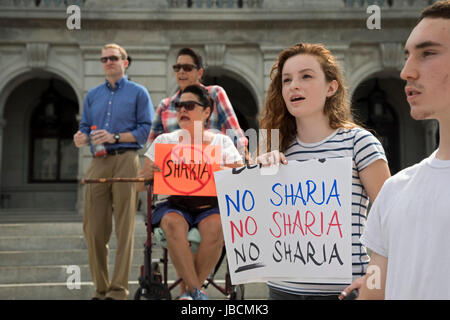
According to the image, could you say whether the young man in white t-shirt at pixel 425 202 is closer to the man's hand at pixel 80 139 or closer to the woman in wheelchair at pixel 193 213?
the woman in wheelchair at pixel 193 213

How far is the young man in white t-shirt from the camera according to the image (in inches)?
43.1

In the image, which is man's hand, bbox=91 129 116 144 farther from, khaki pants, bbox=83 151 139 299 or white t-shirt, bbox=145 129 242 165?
white t-shirt, bbox=145 129 242 165

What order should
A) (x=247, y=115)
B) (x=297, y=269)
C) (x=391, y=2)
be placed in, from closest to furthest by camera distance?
1. (x=297, y=269)
2. (x=391, y=2)
3. (x=247, y=115)

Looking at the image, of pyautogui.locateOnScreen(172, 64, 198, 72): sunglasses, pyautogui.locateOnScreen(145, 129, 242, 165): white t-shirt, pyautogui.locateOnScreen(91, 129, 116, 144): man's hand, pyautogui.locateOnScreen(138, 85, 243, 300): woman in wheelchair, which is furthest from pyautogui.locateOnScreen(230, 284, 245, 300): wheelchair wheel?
pyautogui.locateOnScreen(172, 64, 198, 72): sunglasses

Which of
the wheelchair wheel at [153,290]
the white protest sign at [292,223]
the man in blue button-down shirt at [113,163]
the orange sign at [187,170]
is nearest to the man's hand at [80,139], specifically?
the man in blue button-down shirt at [113,163]

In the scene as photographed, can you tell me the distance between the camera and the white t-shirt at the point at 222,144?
335 centimetres

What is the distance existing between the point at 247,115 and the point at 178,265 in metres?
11.4

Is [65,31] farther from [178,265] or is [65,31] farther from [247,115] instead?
[178,265]

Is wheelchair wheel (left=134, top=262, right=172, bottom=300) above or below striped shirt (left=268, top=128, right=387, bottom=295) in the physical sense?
below

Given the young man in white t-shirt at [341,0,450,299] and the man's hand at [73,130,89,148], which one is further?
the man's hand at [73,130,89,148]

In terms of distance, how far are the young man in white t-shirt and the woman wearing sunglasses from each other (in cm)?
264

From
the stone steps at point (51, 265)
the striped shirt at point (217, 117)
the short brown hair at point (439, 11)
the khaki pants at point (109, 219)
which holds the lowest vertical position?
the stone steps at point (51, 265)
